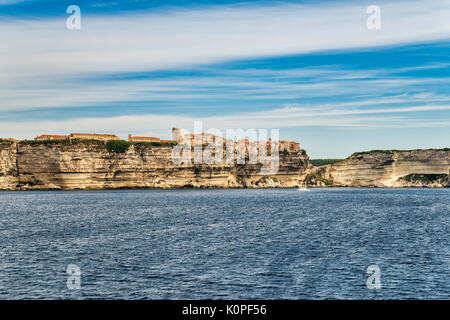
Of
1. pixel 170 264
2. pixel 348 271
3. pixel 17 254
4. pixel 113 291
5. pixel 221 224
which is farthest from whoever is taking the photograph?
pixel 221 224

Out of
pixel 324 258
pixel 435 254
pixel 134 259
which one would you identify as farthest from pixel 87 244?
pixel 435 254

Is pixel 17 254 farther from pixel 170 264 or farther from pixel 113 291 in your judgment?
pixel 113 291

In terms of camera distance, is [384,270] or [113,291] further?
[384,270]

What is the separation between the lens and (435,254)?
142 feet

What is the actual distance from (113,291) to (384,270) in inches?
801
